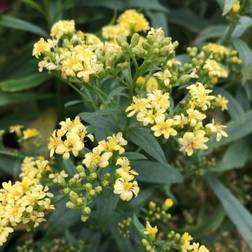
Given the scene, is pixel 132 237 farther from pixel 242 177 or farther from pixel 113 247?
pixel 242 177

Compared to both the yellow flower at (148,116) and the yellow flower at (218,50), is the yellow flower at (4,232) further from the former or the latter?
the yellow flower at (218,50)

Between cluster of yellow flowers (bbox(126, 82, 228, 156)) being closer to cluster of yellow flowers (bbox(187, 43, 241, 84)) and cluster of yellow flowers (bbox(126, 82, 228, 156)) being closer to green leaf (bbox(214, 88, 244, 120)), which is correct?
cluster of yellow flowers (bbox(187, 43, 241, 84))

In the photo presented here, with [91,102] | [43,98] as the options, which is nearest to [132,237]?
[91,102]

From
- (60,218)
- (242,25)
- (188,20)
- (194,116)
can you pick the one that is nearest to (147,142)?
(194,116)

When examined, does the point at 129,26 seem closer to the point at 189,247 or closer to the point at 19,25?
the point at 19,25

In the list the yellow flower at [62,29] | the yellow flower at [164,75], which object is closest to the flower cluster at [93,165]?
the yellow flower at [164,75]

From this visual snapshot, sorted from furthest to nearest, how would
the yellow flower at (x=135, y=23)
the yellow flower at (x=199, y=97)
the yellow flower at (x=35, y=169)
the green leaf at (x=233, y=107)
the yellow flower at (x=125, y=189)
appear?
1. the green leaf at (x=233, y=107)
2. the yellow flower at (x=135, y=23)
3. the yellow flower at (x=35, y=169)
4. the yellow flower at (x=199, y=97)
5. the yellow flower at (x=125, y=189)
